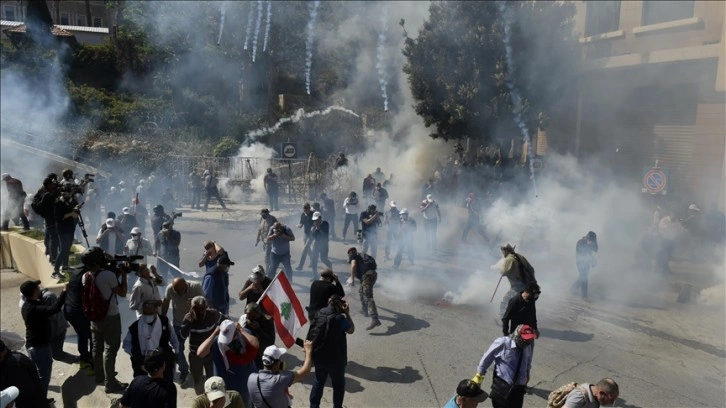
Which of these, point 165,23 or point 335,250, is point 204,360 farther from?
point 165,23

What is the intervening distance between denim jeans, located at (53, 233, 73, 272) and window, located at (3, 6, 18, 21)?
31368mm

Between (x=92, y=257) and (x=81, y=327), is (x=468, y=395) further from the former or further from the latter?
(x=81, y=327)

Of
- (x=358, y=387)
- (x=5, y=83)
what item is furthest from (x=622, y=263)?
(x=5, y=83)

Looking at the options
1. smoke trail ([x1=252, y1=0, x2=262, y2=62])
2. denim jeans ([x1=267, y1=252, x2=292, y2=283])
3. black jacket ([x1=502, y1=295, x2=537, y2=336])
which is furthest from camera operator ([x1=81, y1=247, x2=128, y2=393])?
smoke trail ([x1=252, y1=0, x2=262, y2=62])

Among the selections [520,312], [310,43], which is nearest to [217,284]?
[520,312]

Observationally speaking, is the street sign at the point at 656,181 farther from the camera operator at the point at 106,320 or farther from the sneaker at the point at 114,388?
the sneaker at the point at 114,388

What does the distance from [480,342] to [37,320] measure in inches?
203

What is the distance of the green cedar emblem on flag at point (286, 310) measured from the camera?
5570mm

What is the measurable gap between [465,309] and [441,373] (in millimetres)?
2569

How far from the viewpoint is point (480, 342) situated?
25.1 feet

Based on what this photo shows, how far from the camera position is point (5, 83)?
23594mm

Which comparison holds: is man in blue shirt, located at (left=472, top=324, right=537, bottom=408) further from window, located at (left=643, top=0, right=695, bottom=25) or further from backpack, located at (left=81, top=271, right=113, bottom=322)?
window, located at (left=643, top=0, right=695, bottom=25)

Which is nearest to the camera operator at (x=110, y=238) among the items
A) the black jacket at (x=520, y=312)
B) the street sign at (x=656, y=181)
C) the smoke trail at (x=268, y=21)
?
the black jacket at (x=520, y=312)

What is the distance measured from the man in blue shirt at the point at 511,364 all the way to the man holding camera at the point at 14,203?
1025cm
